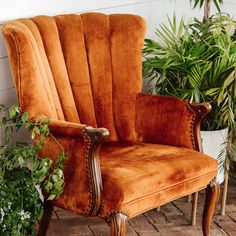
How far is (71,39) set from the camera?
8.82 ft

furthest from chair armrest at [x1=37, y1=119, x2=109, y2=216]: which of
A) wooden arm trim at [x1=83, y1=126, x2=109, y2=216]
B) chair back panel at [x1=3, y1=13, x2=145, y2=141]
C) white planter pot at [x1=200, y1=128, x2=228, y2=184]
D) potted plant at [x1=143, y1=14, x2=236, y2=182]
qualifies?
white planter pot at [x1=200, y1=128, x2=228, y2=184]

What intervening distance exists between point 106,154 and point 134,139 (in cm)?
34

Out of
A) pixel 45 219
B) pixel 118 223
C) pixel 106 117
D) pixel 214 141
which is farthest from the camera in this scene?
pixel 214 141

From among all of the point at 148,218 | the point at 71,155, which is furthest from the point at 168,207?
the point at 71,155

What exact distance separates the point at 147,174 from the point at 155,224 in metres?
0.76

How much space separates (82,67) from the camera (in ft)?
8.96

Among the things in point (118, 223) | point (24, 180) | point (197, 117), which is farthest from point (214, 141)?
point (24, 180)

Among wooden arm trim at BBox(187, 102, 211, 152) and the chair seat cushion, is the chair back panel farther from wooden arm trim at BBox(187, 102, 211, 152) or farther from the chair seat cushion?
wooden arm trim at BBox(187, 102, 211, 152)

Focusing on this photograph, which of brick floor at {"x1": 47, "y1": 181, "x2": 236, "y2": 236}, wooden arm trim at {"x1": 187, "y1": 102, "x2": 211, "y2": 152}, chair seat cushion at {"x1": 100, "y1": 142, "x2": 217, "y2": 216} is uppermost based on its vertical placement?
wooden arm trim at {"x1": 187, "y1": 102, "x2": 211, "y2": 152}

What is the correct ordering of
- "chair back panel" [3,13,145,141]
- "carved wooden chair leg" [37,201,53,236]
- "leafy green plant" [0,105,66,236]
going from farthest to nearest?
"carved wooden chair leg" [37,201,53,236] → "chair back panel" [3,13,145,141] → "leafy green plant" [0,105,66,236]

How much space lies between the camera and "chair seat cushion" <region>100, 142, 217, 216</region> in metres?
2.24

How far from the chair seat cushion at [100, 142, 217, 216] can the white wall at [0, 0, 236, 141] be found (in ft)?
1.90

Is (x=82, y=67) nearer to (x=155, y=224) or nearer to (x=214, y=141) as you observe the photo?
(x=214, y=141)

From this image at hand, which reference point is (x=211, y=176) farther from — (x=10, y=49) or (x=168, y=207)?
(x=10, y=49)
